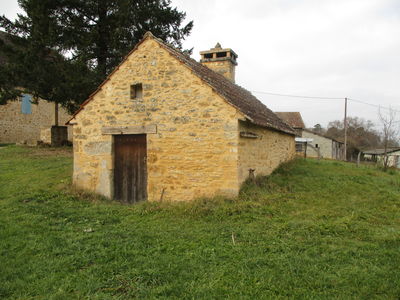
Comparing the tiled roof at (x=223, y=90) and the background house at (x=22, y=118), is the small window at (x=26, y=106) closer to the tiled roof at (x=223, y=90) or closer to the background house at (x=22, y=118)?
the background house at (x=22, y=118)

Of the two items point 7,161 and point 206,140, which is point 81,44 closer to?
point 7,161

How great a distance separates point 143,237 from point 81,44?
11.9 metres

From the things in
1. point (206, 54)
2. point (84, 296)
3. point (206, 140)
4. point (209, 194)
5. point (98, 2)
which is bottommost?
point (84, 296)

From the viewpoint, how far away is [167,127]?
773 centimetres

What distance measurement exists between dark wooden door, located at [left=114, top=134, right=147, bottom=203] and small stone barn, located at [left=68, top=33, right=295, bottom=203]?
0.10 feet

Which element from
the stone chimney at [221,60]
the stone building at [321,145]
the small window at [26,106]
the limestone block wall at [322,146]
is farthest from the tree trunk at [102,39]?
the limestone block wall at [322,146]

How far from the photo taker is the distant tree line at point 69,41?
13086 mm

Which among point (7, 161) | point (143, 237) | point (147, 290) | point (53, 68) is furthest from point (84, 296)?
point (53, 68)

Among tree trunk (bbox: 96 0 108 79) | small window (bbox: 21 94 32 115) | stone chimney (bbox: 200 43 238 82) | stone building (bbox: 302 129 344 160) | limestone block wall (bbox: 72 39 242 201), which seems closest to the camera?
limestone block wall (bbox: 72 39 242 201)

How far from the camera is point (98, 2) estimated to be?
13.8m

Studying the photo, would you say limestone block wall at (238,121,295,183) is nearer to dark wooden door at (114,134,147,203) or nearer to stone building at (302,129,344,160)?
dark wooden door at (114,134,147,203)

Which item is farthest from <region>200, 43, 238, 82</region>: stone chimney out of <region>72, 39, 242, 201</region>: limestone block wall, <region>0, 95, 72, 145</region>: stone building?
<region>0, 95, 72, 145</region>: stone building

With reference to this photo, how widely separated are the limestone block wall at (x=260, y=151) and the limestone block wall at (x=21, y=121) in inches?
628

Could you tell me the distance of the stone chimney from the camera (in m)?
14.2
